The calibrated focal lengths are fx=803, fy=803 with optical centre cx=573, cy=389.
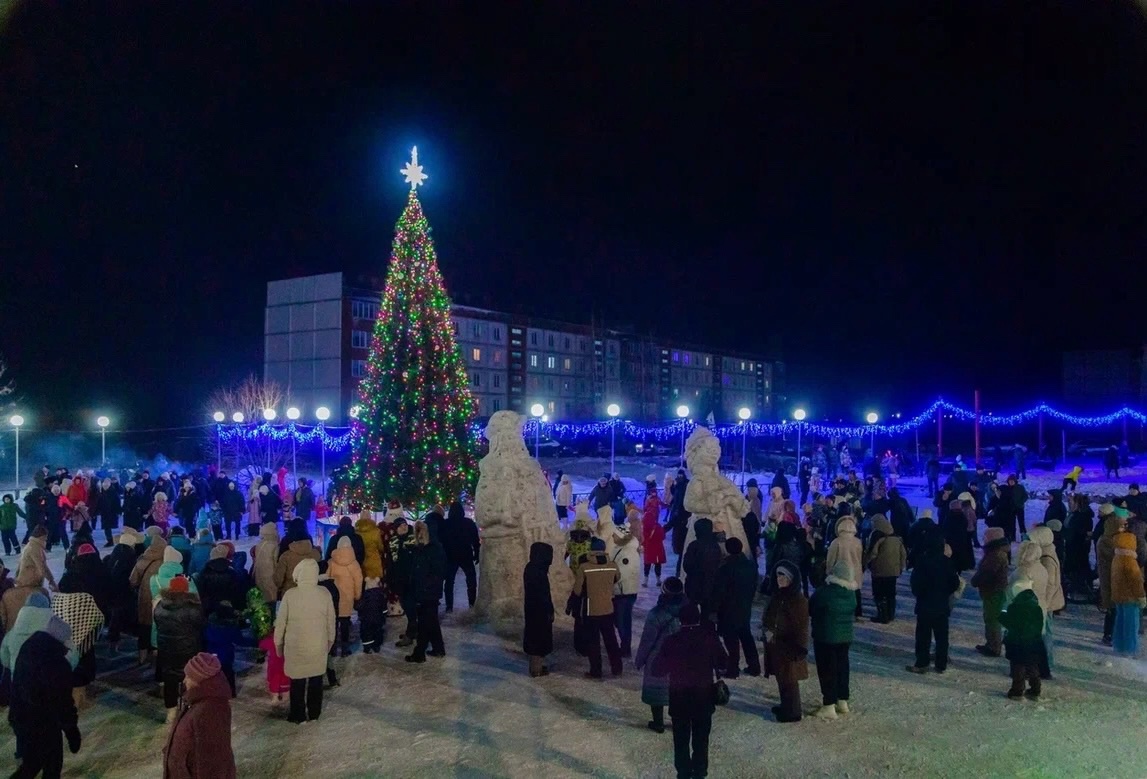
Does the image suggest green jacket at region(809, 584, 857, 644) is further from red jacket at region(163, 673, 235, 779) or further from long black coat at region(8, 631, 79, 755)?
long black coat at region(8, 631, 79, 755)

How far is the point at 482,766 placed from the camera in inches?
252

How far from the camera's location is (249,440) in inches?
1618

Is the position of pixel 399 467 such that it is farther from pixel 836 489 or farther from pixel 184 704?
pixel 184 704

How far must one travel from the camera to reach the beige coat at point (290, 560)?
8.62 m

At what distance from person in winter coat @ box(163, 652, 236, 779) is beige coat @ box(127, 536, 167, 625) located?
532cm

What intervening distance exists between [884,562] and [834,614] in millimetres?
3822

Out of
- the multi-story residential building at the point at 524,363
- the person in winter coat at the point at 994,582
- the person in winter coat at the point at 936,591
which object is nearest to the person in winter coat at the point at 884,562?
the person in winter coat at the point at 994,582

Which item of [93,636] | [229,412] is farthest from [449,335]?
[229,412]

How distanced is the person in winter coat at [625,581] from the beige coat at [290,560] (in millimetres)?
3375

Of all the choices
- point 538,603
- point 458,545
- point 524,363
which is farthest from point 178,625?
point 524,363

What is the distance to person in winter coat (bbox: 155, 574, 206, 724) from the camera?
23.2ft

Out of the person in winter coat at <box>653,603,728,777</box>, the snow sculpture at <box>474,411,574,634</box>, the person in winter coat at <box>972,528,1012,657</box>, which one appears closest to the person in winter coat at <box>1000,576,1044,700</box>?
the person in winter coat at <box>972,528,1012,657</box>

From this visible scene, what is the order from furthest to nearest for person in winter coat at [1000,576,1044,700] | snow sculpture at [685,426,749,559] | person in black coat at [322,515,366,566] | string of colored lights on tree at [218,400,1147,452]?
1. string of colored lights on tree at [218,400,1147,452]
2. snow sculpture at [685,426,749,559]
3. person in black coat at [322,515,366,566]
4. person in winter coat at [1000,576,1044,700]

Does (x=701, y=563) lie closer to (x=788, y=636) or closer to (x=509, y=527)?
(x=788, y=636)
